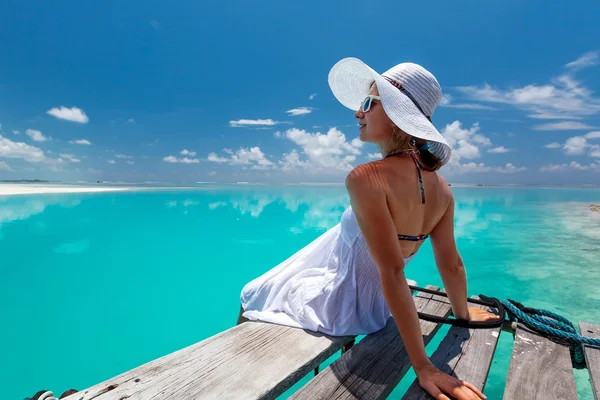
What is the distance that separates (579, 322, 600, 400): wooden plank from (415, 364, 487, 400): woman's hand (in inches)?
23.8

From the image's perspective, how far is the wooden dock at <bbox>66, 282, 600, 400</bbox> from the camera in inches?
45.9

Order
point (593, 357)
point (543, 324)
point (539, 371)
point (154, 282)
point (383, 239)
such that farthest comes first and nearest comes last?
point (154, 282) → point (543, 324) → point (593, 357) → point (539, 371) → point (383, 239)

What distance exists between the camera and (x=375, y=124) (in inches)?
50.9

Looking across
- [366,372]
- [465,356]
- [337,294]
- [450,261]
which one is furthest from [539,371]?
[337,294]

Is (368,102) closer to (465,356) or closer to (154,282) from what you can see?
(465,356)

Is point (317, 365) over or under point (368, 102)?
under

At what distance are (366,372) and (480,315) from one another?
939 mm

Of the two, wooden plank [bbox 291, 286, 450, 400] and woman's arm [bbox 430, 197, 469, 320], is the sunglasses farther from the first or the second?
wooden plank [bbox 291, 286, 450, 400]

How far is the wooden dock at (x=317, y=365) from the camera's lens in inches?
45.9

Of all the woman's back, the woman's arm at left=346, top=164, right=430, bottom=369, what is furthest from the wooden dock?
the woman's back

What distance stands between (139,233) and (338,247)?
10.7 metres

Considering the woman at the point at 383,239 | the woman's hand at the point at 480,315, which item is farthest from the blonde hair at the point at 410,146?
the woman's hand at the point at 480,315

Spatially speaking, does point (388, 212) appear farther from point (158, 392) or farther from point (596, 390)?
point (596, 390)

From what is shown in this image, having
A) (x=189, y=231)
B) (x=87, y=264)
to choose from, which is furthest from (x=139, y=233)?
(x=87, y=264)
